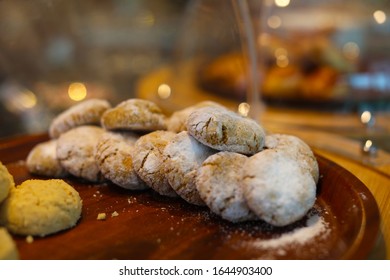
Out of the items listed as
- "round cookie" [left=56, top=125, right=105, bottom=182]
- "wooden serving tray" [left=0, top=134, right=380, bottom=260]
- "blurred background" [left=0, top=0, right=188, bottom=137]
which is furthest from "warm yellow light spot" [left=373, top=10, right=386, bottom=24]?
"round cookie" [left=56, top=125, right=105, bottom=182]

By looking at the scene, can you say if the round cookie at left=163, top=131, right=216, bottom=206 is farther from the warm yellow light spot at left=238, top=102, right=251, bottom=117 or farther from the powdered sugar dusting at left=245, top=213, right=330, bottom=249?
the warm yellow light spot at left=238, top=102, right=251, bottom=117

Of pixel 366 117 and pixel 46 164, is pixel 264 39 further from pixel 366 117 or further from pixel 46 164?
pixel 46 164

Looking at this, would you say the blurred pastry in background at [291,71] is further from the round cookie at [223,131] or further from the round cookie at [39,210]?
the round cookie at [39,210]

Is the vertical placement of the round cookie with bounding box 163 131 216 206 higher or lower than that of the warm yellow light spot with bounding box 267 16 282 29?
lower

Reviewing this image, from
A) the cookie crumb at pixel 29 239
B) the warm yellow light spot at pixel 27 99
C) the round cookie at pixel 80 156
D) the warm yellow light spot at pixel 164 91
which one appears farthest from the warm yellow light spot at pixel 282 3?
the cookie crumb at pixel 29 239
